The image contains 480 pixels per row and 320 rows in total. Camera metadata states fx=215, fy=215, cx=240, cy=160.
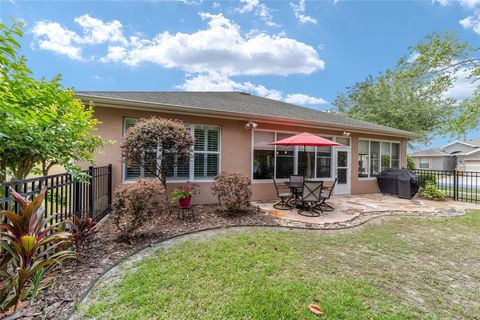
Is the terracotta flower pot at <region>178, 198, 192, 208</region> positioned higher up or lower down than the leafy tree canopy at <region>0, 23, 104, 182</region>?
lower down

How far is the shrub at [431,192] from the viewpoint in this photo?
9.07 m

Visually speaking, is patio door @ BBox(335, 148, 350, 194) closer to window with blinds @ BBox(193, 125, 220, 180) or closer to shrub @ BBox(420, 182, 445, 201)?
shrub @ BBox(420, 182, 445, 201)

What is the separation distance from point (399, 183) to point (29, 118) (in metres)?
11.8

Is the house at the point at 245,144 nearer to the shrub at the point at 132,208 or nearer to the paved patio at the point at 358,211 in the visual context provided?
the paved patio at the point at 358,211

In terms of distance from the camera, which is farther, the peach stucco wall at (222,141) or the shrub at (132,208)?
the peach stucco wall at (222,141)

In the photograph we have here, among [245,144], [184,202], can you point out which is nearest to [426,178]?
[245,144]

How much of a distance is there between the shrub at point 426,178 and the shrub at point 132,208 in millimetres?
11656

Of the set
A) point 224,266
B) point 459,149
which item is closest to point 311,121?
point 224,266

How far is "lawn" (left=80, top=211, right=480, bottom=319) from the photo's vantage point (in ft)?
7.44

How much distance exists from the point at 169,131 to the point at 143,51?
8599 mm

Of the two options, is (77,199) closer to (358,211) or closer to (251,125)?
(251,125)

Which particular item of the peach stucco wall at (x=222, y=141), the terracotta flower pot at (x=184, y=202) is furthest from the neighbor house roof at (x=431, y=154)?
the terracotta flower pot at (x=184, y=202)

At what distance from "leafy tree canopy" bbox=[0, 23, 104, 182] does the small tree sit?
1.65m

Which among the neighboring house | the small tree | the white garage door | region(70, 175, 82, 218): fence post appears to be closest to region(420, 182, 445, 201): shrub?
the small tree
